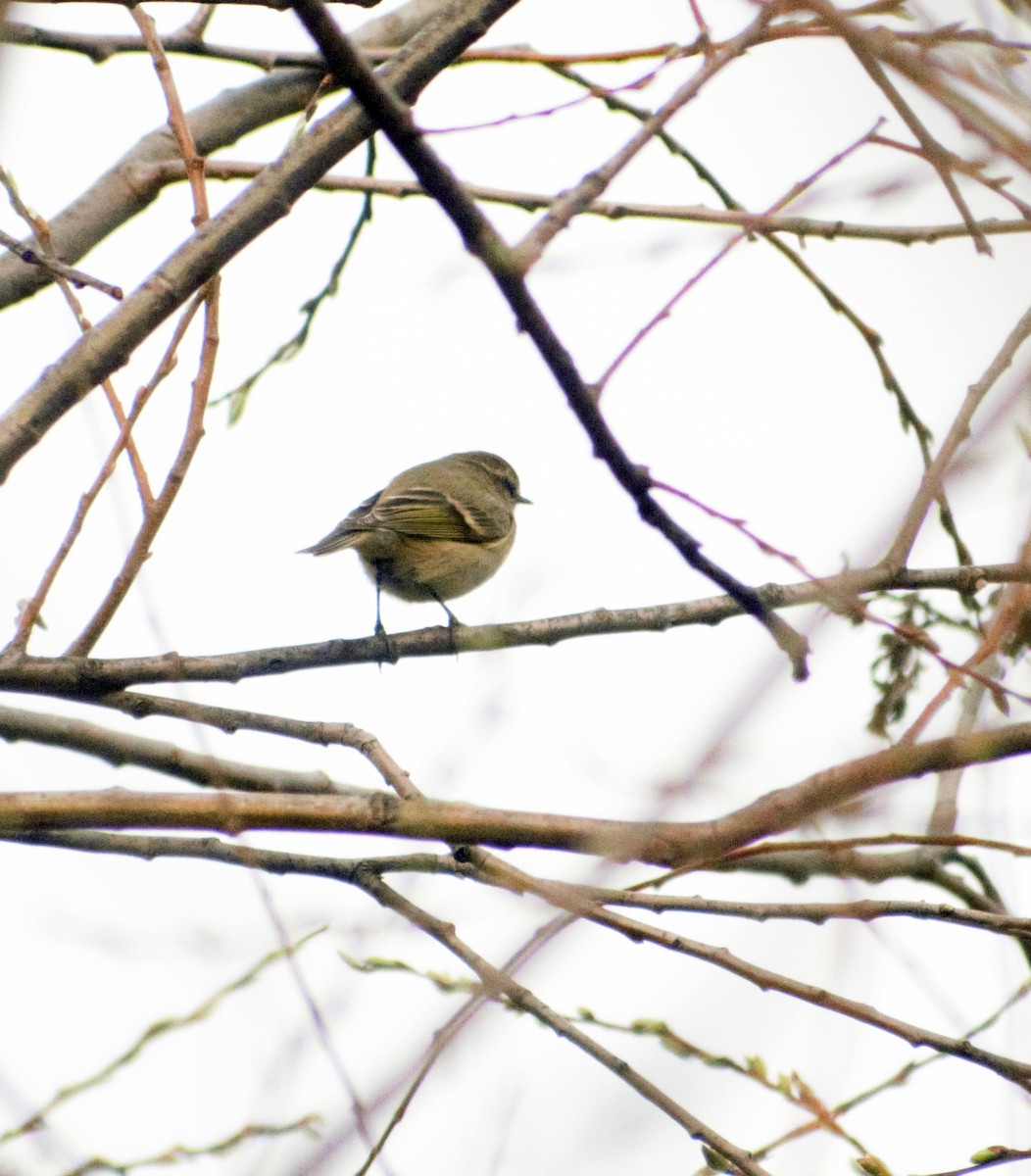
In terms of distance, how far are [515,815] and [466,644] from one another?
1698 mm

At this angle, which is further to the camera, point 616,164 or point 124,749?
point 124,749

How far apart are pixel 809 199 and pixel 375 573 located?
491 centimetres

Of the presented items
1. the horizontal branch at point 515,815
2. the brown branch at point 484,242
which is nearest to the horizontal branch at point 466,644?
the brown branch at point 484,242

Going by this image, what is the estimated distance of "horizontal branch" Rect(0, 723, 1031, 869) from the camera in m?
1.23

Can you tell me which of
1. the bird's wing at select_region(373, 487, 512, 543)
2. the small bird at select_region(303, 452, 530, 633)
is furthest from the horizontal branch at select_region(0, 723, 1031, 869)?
the bird's wing at select_region(373, 487, 512, 543)

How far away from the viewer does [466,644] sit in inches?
129

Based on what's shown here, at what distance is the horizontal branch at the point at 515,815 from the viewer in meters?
1.23

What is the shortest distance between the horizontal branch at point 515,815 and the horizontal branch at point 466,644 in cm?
114

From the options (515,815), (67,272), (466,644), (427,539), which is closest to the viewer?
(515,815)

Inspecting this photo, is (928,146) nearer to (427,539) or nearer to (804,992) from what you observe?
(804,992)

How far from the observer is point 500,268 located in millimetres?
1681

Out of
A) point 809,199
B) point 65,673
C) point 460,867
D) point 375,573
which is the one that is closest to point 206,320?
point 65,673

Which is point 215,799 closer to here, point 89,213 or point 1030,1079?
point 1030,1079

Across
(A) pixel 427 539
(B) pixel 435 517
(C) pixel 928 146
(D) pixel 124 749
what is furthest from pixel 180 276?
(B) pixel 435 517
